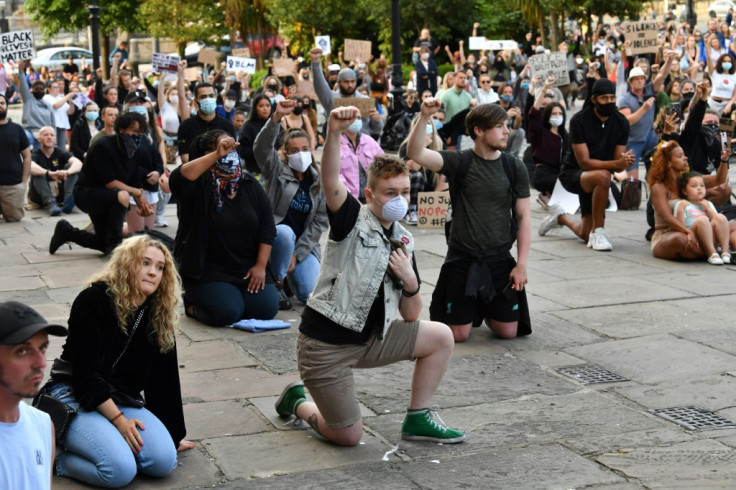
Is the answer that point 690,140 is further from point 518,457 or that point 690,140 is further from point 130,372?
point 130,372

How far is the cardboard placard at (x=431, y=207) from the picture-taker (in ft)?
30.2

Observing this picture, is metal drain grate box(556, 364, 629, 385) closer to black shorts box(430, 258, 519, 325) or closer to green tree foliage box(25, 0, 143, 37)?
black shorts box(430, 258, 519, 325)

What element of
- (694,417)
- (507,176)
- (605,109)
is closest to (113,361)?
(694,417)

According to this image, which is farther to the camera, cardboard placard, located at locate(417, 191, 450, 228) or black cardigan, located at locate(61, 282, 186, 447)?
cardboard placard, located at locate(417, 191, 450, 228)

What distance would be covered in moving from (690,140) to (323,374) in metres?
7.51

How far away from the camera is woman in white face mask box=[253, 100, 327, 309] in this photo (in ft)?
28.3

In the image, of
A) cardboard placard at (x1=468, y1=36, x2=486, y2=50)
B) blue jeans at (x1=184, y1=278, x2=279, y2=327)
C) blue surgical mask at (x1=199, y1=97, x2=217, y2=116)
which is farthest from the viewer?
cardboard placard at (x1=468, y1=36, x2=486, y2=50)

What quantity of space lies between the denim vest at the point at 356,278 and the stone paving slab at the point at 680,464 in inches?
52.6

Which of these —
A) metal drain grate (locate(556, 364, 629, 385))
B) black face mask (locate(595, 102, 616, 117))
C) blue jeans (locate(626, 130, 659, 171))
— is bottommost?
metal drain grate (locate(556, 364, 629, 385))

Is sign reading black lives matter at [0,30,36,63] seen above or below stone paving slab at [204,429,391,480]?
above

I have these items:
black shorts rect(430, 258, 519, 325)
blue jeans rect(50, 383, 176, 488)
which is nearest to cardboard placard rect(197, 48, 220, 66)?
black shorts rect(430, 258, 519, 325)

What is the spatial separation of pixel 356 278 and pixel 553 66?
1104cm

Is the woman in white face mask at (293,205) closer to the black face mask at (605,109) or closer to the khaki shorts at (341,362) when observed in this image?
the khaki shorts at (341,362)

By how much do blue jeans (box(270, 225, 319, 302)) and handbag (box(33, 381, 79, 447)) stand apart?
3.68 meters
